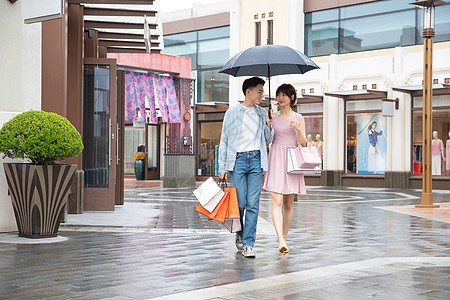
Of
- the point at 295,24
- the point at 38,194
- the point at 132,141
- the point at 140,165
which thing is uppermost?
the point at 295,24

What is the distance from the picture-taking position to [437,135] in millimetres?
24312

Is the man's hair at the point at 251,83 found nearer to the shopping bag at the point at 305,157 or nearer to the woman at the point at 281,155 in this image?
the woman at the point at 281,155

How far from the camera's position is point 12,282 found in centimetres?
504

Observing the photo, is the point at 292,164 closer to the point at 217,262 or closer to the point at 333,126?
the point at 217,262

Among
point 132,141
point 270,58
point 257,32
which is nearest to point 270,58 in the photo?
point 270,58

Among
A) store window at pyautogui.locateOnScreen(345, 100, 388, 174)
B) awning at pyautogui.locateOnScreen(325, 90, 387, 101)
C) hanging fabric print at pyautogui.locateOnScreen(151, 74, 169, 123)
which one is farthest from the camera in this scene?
hanging fabric print at pyautogui.locateOnScreen(151, 74, 169, 123)

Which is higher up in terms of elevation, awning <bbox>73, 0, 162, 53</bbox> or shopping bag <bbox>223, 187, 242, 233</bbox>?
awning <bbox>73, 0, 162, 53</bbox>

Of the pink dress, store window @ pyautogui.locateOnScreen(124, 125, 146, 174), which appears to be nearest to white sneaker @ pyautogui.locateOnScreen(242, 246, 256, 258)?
the pink dress

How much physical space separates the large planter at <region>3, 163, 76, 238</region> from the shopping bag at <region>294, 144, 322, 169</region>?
283cm

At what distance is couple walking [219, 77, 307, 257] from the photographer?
21.8ft

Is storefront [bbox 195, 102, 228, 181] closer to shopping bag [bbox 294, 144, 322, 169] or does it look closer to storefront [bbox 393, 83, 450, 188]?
storefront [bbox 393, 83, 450, 188]

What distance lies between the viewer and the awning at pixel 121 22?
11.6 metres

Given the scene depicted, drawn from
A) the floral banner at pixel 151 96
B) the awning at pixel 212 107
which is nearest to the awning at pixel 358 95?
the floral banner at pixel 151 96

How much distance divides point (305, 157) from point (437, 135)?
1906cm
